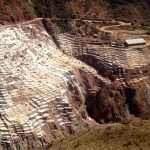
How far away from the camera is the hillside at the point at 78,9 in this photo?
55.2 metres

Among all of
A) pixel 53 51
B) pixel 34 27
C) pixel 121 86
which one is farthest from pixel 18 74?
pixel 121 86

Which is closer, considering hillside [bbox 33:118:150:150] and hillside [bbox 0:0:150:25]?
hillside [bbox 33:118:150:150]

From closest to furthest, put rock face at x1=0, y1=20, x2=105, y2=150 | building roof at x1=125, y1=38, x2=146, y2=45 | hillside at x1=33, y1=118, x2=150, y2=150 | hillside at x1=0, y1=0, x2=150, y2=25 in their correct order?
hillside at x1=33, y1=118, x2=150, y2=150 → rock face at x1=0, y1=20, x2=105, y2=150 → hillside at x1=0, y1=0, x2=150, y2=25 → building roof at x1=125, y1=38, x2=146, y2=45

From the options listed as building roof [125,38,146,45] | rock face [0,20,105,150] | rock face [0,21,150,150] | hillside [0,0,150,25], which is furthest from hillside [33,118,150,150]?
hillside [0,0,150,25]

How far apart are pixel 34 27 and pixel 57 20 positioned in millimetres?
6729

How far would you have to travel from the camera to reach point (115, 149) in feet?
84.9

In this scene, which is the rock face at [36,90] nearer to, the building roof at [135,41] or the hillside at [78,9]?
the hillside at [78,9]

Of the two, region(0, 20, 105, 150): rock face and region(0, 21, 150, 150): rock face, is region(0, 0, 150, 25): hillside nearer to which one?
region(0, 21, 150, 150): rock face

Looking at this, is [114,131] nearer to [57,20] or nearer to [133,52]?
[133,52]

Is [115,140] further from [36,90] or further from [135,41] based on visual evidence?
[135,41]

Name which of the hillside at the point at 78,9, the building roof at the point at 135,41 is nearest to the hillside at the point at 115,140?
the building roof at the point at 135,41

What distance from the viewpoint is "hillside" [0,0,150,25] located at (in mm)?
55231

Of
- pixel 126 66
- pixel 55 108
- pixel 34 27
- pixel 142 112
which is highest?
pixel 34 27

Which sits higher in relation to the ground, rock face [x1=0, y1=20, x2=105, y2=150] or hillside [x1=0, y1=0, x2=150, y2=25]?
hillside [x1=0, y1=0, x2=150, y2=25]
